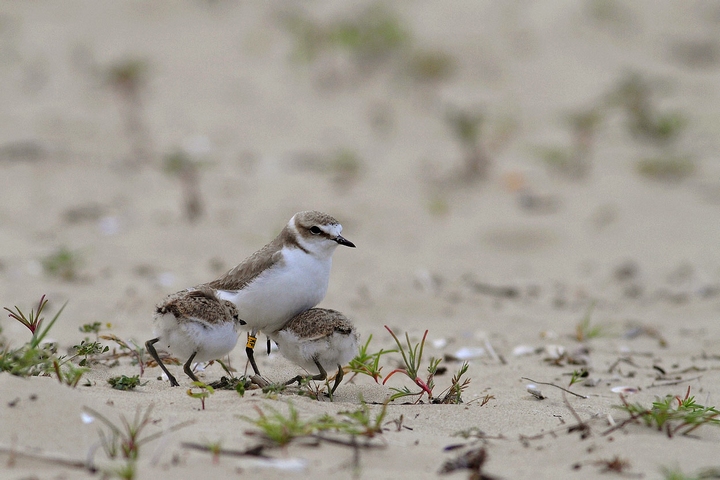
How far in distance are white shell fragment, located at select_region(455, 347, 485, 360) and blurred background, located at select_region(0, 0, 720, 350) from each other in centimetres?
69

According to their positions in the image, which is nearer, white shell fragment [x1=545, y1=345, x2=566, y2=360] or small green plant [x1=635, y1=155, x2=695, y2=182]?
white shell fragment [x1=545, y1=345, x2=566, y2=360]

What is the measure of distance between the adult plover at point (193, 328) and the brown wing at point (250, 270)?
0.51 meters

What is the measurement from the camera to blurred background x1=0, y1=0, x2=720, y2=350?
8266 millimetres

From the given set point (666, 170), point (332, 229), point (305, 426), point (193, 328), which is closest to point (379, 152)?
point (666, 170)

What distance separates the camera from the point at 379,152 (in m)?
11.8

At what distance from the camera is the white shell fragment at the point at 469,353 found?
231 inches

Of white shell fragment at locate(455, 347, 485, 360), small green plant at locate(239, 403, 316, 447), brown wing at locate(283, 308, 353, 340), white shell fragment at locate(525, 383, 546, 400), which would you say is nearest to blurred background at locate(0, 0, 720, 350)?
white shell fragment at locate(455, 347, 485, 360)

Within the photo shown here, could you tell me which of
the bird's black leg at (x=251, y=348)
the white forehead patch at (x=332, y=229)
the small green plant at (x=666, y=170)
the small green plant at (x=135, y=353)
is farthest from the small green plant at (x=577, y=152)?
the small green plant at (x=135, y=353)

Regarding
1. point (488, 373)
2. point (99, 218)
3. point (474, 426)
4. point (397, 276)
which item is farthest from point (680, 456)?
point (99, 218)

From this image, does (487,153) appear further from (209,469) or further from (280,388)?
(209,469)

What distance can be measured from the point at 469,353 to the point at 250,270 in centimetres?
183

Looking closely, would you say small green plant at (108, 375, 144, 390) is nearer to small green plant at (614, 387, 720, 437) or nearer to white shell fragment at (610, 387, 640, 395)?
small green plant at (614, 387, 720, 437)

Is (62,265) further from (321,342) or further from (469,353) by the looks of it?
(321,342)

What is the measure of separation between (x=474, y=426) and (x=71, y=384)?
178 centimetres
